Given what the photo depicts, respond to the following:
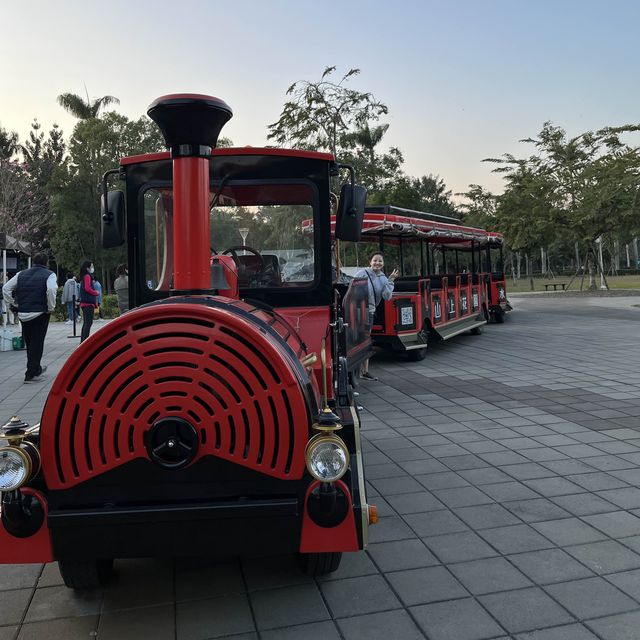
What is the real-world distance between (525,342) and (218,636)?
1133cm

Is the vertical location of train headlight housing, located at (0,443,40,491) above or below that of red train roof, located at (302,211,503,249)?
below

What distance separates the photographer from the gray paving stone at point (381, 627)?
2.54 metres

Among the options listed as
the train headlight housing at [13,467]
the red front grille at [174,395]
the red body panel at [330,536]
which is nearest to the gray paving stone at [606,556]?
the red body panel at [330,536]

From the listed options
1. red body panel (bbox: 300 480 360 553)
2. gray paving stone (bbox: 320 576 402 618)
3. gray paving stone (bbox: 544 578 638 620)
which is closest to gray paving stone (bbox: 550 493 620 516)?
gray paving stone (bbox: 544 578 638 620)

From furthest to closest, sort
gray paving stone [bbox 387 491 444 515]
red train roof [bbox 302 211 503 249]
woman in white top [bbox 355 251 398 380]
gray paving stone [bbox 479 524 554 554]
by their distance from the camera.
Result: red train roof [bbox 302 211 503 249] < woman in white top [bbox 355 251 398 380] < gray paving stone [bbox 387 491 444 515] < gray paving stone [bbox 479 524 554 554]

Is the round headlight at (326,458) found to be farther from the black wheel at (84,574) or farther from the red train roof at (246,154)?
the red train roof at (246,154)

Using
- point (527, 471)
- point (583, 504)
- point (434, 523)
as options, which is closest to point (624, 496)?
point (583, 504)

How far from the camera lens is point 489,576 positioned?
3.03m

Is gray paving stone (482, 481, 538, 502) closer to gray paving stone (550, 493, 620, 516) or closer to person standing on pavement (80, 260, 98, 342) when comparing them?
gray paving stone (550, 493, 620, 516)

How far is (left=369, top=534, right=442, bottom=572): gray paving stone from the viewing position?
125 inches

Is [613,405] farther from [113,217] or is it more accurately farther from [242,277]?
[113,217]

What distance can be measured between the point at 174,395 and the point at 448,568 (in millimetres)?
1752

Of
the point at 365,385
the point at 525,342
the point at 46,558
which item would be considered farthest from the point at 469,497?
the point at 525,342

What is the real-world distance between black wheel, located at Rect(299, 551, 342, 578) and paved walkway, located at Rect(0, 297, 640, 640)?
57mm
